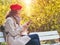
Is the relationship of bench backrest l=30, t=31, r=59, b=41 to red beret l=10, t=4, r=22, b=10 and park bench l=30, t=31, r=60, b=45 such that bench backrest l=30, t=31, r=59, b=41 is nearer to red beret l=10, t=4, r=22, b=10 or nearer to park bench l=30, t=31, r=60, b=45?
park bench l=30, t=31, r=60, b=45

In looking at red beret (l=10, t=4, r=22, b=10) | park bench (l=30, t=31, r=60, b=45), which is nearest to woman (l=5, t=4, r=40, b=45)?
red beret (l=10, t=4, r=22, b=10)

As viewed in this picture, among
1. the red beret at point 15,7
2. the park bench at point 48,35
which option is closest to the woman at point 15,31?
the red beret at point 15,7

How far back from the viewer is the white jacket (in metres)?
2.54

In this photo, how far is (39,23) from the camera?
111 inches

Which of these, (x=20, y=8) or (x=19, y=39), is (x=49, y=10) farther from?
(x=19, y=39)

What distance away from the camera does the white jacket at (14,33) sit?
2.54 metres

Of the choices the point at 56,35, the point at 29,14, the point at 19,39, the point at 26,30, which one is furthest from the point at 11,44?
the point at 56,35

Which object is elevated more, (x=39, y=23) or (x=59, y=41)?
(x=39, y=23)

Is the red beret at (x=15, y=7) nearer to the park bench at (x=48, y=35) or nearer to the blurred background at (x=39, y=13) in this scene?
the blurred background at (x=39, y=13)

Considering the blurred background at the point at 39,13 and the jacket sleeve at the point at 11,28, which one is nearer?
the jacket sleeve at the point at 11,28

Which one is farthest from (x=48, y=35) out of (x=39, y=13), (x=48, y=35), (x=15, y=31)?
(x=15, y=31)

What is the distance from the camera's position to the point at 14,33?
101 inches

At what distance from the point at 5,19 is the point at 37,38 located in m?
0.51

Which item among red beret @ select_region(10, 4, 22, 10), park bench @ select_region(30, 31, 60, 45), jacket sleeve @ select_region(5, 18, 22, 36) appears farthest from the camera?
park bench @ select_region(30, 31, 60, 45)
